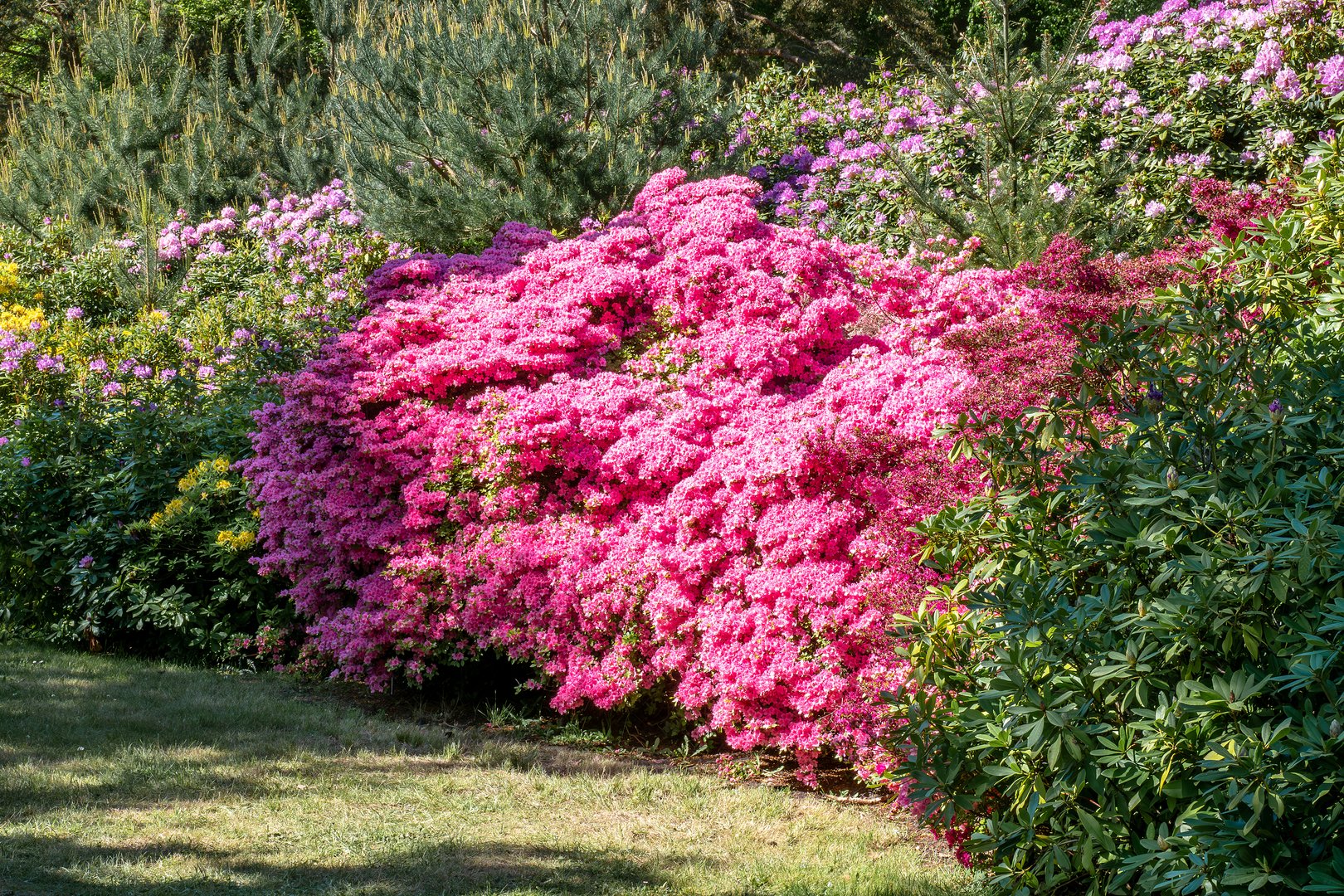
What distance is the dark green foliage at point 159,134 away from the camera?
1451cm

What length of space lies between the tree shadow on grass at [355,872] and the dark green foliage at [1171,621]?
125 cm

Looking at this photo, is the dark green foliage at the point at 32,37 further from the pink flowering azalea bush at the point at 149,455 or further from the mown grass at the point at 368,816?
the mown grass at the point at 368,816

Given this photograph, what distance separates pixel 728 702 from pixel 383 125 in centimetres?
762

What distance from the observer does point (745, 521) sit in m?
5.32

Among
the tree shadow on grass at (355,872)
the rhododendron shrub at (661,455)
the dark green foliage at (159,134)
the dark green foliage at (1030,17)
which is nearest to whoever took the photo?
the tree shadow on grass at (355,872)

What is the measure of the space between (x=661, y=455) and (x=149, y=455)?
393 centimetres

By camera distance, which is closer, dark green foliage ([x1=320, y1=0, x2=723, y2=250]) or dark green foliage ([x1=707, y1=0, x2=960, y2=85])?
dark green foliage ([x1=320, y1=0, x2=723, y2=250])

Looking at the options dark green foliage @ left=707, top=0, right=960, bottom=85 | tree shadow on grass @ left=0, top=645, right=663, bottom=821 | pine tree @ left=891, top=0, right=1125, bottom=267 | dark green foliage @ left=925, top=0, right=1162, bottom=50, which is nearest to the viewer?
tree shadow on grass @ left=0, top=645, right=663, bottom=821

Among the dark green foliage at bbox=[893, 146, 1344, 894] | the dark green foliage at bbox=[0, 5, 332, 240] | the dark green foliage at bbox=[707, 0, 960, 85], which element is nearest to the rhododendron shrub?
the dark green foliage at bbox=[893, 146, 1344, 894]

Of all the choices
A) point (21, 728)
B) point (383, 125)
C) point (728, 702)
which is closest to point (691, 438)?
point (728, 702)

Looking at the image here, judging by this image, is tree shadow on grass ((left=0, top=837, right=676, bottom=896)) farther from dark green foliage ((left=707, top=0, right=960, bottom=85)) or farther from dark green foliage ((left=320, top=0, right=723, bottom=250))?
dark green foliage ((left=707, top=0, right=960, bottom=85))

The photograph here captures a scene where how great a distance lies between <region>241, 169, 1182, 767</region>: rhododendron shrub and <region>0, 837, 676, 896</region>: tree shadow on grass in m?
1.25

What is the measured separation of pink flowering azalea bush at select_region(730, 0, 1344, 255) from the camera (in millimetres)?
7828

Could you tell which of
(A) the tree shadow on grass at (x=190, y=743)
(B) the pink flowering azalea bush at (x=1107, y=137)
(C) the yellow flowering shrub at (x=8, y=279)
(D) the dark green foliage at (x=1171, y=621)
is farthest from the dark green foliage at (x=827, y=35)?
(D) the dark green foliage at (x=1171, y=621)
